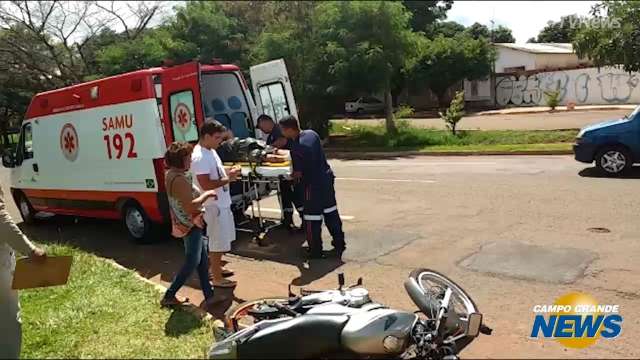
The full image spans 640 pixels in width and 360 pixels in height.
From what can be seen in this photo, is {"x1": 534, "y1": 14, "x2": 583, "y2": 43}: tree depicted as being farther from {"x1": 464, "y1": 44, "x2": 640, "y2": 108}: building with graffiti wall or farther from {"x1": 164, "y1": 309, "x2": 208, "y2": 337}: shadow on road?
{"x1": 164, "y1": 309, "x2": 208, "y2": 337}: shadow on road

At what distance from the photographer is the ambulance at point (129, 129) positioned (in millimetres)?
7828

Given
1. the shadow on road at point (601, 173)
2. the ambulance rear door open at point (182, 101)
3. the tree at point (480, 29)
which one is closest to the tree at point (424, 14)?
the tree at point (480, 29)

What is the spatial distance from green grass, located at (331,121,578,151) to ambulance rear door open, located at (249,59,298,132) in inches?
386

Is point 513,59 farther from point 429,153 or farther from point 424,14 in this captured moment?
point 429,153

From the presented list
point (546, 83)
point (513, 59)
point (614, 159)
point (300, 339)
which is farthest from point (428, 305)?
point (513, 59)

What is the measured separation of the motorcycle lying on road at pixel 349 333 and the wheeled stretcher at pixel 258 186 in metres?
3.44

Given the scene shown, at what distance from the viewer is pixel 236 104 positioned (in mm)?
9336

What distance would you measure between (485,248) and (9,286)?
509 cm

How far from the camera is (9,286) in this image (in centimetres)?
409

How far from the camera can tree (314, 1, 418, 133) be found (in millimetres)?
20844

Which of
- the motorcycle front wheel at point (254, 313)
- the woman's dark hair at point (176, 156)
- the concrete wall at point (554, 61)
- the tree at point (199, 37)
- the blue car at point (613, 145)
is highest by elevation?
the tree at point (199, 37)

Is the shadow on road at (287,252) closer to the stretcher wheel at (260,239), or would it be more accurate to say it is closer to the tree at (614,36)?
the stretcher wheel at (260,239)

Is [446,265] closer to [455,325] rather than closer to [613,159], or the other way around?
[455,325]

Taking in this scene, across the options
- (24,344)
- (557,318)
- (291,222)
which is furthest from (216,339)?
(291,222)
